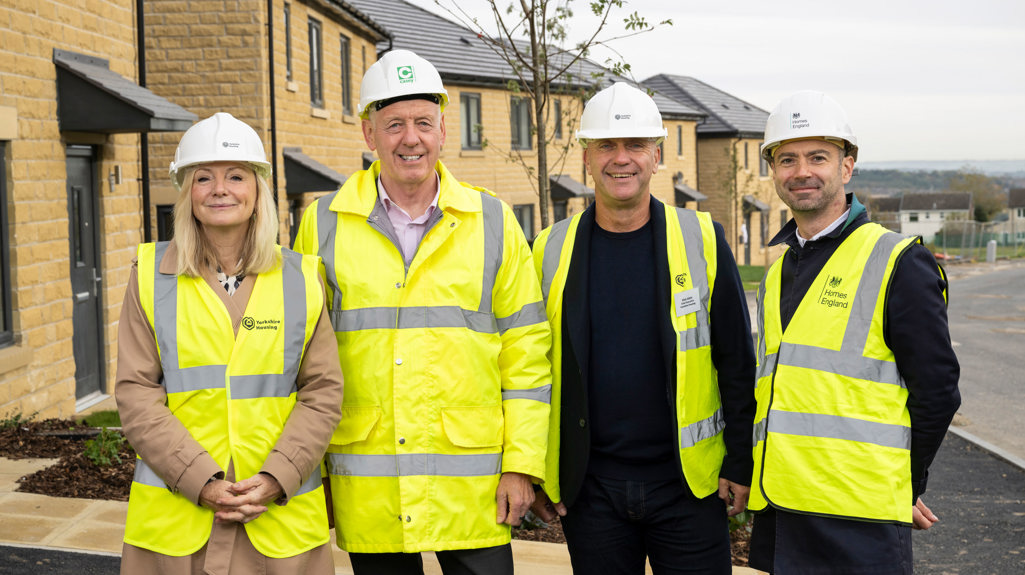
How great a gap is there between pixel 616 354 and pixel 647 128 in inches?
35.2

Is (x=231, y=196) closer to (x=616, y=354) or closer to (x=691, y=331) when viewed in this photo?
(x=616, y=354)

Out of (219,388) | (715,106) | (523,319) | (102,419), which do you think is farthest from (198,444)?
(715,106)

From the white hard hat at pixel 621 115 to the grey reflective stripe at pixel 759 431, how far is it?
3.85 ft

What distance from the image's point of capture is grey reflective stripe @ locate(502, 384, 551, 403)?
358 centimetres

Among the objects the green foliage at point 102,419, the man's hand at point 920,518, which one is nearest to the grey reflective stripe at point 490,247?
the man's hand at point 920,518

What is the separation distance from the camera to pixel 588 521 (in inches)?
147

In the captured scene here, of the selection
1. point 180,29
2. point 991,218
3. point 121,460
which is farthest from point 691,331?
point 991,218

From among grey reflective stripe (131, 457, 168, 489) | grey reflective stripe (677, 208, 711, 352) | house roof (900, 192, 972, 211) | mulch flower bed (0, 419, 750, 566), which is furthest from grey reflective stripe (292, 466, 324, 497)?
house roof (900, 192, 972, 211)

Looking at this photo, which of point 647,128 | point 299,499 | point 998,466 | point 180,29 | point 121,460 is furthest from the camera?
point 180,29

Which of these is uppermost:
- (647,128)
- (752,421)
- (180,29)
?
(180,29)

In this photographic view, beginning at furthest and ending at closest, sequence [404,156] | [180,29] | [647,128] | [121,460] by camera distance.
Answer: [180,29], [121,460], [647,128], [404,156]

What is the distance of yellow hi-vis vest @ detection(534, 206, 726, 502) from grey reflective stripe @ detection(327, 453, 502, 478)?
1.16 feet

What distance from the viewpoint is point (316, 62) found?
55.1 ft

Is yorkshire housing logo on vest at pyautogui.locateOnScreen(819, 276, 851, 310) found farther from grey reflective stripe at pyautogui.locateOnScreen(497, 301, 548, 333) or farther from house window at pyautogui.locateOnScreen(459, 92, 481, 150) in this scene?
house window at pyautogui.locateOnScreen(459, 92, 481, 150)
